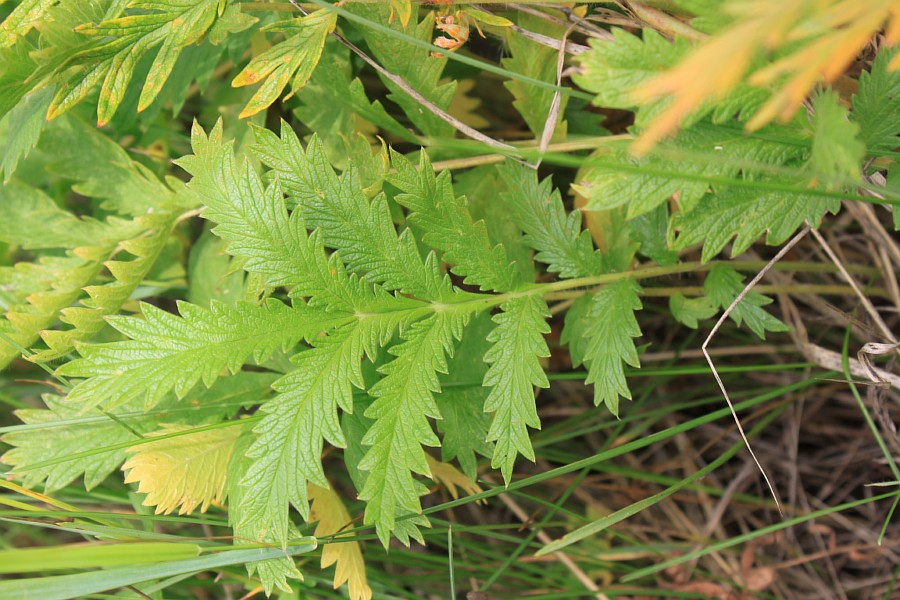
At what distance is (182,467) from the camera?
58.0 inches

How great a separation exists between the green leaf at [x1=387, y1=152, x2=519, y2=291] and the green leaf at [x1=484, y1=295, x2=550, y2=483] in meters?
0.09

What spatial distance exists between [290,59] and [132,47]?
296mm

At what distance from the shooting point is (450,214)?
1367mm

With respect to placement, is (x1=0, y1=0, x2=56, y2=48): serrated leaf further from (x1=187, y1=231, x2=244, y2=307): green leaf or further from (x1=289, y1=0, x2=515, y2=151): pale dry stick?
(x1=187, y1=231, x2=244, y2=307): green leaf

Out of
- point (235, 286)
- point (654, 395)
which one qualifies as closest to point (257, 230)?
point (235, 286)

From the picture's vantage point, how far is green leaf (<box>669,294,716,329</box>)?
154 centimetres

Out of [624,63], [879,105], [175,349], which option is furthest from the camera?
[175,349]

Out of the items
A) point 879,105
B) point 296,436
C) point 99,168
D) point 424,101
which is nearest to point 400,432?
point 296,436

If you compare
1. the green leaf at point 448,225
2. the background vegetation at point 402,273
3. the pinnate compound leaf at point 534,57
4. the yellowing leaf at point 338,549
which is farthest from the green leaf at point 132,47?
the yellowing leaf at point 338,549

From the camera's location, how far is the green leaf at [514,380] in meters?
1.34

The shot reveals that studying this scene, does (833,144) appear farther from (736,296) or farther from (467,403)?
(467,403)

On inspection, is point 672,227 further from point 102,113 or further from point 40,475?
point 40,475

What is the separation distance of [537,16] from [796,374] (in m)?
1.33

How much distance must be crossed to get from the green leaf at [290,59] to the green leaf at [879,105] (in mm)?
944
